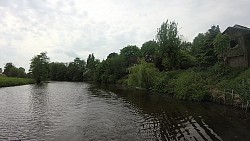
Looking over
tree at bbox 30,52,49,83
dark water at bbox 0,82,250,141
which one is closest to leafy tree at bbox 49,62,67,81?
tree at bbox 30,52,49,83

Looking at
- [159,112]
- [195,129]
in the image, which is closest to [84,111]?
[159,112]

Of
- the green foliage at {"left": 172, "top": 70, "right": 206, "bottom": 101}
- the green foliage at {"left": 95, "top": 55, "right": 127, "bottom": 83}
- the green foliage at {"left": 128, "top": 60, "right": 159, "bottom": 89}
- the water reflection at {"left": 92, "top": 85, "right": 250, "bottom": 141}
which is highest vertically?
the green foliage at {"left": 95, "top": 55, "right": 127, "bottom": 83}

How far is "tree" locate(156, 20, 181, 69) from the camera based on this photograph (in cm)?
5900

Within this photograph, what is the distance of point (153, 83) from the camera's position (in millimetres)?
54094

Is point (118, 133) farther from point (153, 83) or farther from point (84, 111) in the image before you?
point (153, 83)

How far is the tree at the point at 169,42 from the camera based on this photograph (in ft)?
194

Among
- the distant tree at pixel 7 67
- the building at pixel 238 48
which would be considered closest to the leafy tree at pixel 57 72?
the distant tree at pixel 7 67

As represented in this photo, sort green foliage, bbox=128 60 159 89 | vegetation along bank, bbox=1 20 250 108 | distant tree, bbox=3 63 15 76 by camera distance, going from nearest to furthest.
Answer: vegetation along bank, bbox=1 20 250 108
green foliage, bbox=128 60 159 89
distant tree, bbox=3 63 15 76

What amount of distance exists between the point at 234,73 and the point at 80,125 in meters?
28.5

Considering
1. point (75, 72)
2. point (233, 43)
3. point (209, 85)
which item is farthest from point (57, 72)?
point (209, 85)

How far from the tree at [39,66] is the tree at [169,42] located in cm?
5676

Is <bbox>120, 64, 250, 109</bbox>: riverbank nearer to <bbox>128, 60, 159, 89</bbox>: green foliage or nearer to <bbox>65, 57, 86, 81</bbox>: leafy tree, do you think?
<bbox>128, 60, 159, 89</bbox>: green foliage

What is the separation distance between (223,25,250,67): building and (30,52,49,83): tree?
249 ft

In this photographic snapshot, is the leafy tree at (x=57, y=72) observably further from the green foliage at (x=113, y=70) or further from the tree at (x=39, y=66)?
the tree at (x=39, y=66)
